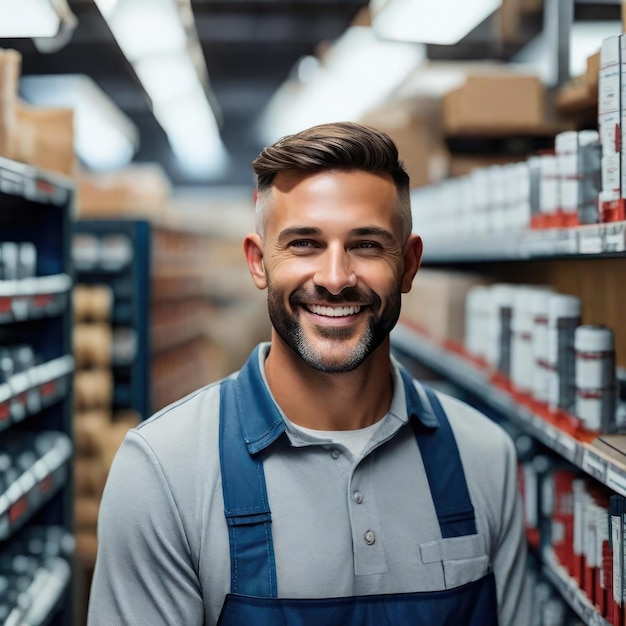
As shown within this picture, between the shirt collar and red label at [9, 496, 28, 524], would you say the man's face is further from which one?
red label at [9, 496, 28, 524]

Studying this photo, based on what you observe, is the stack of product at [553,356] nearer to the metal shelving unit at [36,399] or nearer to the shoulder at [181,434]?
the shoulder at [181,434]

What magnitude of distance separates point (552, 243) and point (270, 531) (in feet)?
3.89

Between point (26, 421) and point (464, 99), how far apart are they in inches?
97.8

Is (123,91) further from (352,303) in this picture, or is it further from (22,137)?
(352,303)

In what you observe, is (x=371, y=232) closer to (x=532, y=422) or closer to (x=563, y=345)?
(x=563, y=345)

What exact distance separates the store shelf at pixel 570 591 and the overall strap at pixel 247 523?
0.88m

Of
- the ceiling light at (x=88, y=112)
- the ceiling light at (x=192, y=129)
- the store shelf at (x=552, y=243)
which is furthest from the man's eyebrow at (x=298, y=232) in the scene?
the ceiling light at (x=192, y=129)

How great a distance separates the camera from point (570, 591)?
2354mm

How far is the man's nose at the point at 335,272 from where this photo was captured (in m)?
1.67

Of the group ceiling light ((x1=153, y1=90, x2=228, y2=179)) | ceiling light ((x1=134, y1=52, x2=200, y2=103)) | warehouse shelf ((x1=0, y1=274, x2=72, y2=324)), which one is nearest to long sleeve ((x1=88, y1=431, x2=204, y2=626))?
warehouse shelf ((x1=0, y1=274, x2=72, y2=324))

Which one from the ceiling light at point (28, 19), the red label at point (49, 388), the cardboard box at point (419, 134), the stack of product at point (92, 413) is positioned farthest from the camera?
the stack of product at point (92, 413)

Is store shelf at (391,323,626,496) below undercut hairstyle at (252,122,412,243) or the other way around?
below

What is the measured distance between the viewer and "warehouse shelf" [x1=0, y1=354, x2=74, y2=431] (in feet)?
9.53

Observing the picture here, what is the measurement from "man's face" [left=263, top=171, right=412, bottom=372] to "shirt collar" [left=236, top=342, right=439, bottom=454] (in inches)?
5.9
